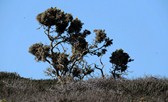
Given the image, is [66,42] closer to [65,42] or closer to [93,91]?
[65,42]

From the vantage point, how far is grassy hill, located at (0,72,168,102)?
1212cm

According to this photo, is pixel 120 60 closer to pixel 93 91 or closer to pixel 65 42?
pixel 65 42

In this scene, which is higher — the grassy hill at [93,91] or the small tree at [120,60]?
the small tree at [120,60]

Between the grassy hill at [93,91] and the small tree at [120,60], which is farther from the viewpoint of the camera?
the small tree at [120,60]

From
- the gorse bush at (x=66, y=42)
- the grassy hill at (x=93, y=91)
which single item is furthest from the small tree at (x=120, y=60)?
the grassy hill at (x=93, y=91)

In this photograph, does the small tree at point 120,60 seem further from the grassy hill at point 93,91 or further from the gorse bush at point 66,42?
the grassy hill at point 93,91

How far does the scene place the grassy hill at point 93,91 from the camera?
39.8 ft

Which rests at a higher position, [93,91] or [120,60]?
[120,60]

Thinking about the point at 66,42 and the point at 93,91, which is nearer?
the point at 93,91

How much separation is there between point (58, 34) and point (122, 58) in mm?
6202

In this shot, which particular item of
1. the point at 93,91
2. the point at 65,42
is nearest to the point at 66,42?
the point at 65,42

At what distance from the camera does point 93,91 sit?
13.3 meters

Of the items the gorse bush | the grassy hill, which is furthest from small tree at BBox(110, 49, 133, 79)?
the grassy hill

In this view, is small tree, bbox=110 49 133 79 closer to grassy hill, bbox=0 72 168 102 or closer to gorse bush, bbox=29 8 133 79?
gorse bush, bbox=29 8 133 79
